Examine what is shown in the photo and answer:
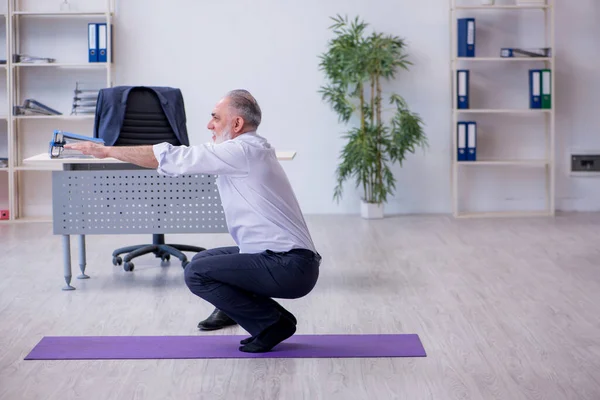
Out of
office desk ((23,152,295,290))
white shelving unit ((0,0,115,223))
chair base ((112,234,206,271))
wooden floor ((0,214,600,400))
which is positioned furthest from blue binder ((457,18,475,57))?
office desk ((23,152,295,290))

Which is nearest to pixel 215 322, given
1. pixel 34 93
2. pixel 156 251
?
pixel 156 251

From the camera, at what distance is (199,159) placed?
135 inches

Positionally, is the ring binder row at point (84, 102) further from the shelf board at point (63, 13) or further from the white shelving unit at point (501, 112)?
the white shelving unit at point (501, 112)

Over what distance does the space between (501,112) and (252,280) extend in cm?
465

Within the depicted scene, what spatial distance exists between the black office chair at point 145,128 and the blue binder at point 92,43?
1.92 meters

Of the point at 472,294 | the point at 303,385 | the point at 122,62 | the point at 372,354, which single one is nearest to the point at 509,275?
the point at 472,294

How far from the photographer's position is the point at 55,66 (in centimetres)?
763

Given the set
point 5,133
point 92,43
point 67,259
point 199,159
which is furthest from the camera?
point 5,133

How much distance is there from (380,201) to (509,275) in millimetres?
2448

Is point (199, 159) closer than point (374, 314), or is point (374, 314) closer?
point (199, 159)

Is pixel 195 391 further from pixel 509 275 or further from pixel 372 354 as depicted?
pixel 509 275

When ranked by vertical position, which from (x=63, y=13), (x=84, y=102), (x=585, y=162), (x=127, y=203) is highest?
(x=63, y=13)

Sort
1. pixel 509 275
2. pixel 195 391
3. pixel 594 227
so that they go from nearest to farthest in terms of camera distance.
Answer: pixel 195 391 → pixel 509 275 → pixel 594 227

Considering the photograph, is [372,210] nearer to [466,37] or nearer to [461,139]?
[461,139]
